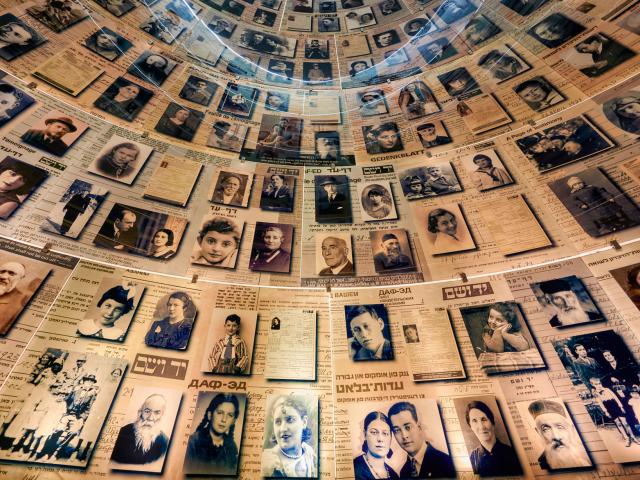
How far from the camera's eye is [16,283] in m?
2.34

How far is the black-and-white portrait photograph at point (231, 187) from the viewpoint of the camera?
355cm

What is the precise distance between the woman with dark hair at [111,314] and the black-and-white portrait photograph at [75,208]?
0.61m

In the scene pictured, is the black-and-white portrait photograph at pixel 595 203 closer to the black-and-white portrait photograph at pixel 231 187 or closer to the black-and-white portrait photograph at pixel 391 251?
the black-and-white portrait photograph at pixel 391 251

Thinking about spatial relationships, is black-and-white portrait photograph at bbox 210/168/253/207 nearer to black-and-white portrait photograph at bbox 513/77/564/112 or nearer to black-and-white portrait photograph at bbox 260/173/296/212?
black-and-white portrait photograph at bbox 260/173/296/212

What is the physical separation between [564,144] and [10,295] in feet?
15.0

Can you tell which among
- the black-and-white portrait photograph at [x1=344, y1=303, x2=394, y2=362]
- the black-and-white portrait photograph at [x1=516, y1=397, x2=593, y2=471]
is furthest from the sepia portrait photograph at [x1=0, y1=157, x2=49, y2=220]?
the black-and-white portrait photograph at [x1=516, y1=397, x2=593, y2=471]

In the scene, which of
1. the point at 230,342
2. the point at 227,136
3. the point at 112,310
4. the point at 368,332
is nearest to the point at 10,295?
the point at 112,310

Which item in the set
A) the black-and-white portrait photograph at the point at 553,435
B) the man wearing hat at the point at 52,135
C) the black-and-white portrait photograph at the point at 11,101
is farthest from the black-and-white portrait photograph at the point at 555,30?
the black-and-white portrait photograph at the point at 11,101

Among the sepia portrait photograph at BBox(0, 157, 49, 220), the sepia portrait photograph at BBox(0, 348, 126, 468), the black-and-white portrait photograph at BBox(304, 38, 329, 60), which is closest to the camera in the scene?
the sepia portrait photograph at BBox(0, 348, 126, 468)

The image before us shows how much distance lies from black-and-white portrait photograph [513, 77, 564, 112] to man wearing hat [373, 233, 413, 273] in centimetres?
212

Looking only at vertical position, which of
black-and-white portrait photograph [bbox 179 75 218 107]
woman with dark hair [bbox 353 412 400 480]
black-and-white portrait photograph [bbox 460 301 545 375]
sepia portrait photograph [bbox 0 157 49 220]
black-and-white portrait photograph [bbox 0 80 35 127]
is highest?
black-and-white portrait photograph [bbox 179 75 218 107]

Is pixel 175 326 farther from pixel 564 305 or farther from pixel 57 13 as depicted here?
pixel 57 13


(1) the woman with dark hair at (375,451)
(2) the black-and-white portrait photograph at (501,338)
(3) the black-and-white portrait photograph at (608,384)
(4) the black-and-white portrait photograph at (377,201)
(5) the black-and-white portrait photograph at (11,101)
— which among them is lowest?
(1) the woman with dark hair at (375,451)

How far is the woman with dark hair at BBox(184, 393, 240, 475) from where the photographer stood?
2.10 meters
